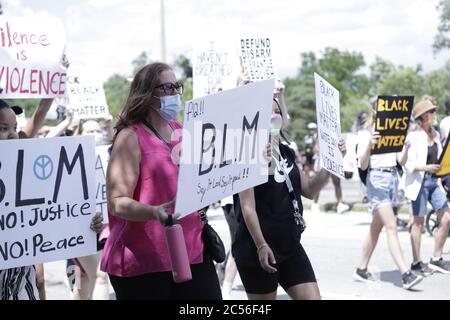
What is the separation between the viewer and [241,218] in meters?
4.73

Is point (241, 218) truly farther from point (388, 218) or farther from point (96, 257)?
point (388, 218)

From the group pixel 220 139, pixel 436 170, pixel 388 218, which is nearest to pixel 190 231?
pixel 220 139

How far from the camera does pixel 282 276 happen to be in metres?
4.65

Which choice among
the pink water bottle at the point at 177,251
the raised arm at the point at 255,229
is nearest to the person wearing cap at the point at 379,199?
the raised arm at the point at 255,229

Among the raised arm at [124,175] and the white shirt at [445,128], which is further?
the white shirt at [445,128]

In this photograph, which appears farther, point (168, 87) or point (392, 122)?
point (392, 122)

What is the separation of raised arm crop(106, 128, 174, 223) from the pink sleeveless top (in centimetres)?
4

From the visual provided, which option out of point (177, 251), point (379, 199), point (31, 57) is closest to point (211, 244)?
point (177, 251)

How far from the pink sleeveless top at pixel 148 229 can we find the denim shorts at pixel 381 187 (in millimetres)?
4899

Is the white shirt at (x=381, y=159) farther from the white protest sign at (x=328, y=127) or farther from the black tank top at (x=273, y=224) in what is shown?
the black tank top at (x=273, y=224)

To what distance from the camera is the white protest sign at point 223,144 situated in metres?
3.33

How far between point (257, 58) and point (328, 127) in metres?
2.13

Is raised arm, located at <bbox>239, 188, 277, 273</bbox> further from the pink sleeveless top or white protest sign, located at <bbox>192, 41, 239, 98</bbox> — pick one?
white protest sign, located at <bbox>192, 41, 239, 98</bbox>

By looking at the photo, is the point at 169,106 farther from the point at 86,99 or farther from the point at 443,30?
the point at 443,30
